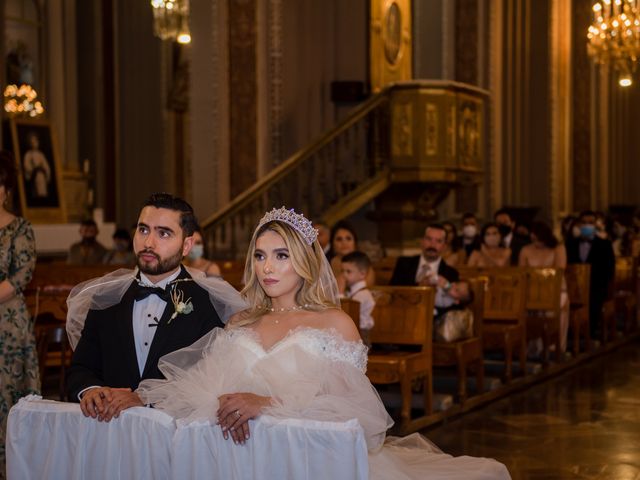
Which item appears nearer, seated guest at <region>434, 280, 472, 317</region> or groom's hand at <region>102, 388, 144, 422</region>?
groom's hand at <region>102, 388, 144, 422</region>

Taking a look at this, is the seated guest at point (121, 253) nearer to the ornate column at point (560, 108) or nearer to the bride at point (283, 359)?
the bride at point (283, 359)

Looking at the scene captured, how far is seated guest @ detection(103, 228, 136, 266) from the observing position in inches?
563

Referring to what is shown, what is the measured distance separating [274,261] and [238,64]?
1210 centimetres

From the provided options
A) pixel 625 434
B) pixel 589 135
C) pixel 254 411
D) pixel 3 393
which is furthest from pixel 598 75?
pixel 254 411

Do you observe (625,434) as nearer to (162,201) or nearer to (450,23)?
(162,201)

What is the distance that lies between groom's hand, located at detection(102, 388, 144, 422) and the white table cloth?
0.02m

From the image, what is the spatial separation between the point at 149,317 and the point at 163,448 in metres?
0.60

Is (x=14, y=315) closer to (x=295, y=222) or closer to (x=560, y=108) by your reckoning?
(x=295, y=222)

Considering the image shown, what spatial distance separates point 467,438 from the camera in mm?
8664

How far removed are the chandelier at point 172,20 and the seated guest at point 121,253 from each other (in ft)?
13.5

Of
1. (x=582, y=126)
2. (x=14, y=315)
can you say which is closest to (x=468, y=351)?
(x=14, y=315)

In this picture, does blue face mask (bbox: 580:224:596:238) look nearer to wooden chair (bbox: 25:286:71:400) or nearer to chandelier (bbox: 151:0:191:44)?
chandelier (bbox: 151:0:191:44)

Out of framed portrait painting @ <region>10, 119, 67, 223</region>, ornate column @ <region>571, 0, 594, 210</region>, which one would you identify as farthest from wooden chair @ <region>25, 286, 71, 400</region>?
ornate column @ <region>571, 0, 594, 210</region>

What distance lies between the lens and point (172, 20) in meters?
17.9
